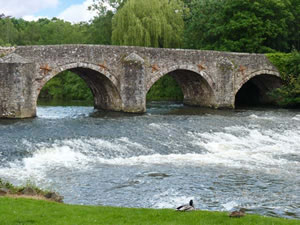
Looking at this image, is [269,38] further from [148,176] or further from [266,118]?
[148,176]

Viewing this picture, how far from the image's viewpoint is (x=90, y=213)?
8.41 meters

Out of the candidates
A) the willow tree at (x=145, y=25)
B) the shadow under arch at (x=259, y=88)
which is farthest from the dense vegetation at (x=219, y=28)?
the shadow under arch at (x=259, y=88)

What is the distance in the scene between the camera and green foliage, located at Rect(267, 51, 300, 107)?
31.2m

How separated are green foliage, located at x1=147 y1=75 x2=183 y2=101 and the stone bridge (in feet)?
18.7

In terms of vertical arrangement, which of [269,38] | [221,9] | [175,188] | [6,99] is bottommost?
[175,188]

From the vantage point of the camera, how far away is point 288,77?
3216 cm

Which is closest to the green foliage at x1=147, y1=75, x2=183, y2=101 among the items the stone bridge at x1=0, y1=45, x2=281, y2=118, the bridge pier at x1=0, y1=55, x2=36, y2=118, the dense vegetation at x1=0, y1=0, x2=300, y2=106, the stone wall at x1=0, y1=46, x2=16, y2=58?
the dense vegetation at x1=0, y1=0, x2=300, y2=106

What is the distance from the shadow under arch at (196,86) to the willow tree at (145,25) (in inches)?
196

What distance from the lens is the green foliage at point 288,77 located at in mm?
31172

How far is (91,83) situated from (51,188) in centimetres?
1717

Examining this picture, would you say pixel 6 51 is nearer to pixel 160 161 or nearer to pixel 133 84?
pixel 133 84

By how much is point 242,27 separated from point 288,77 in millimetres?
5239

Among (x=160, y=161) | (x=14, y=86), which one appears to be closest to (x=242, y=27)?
(x=14, y=86)

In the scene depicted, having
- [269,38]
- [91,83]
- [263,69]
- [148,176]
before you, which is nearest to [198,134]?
[148,176]
